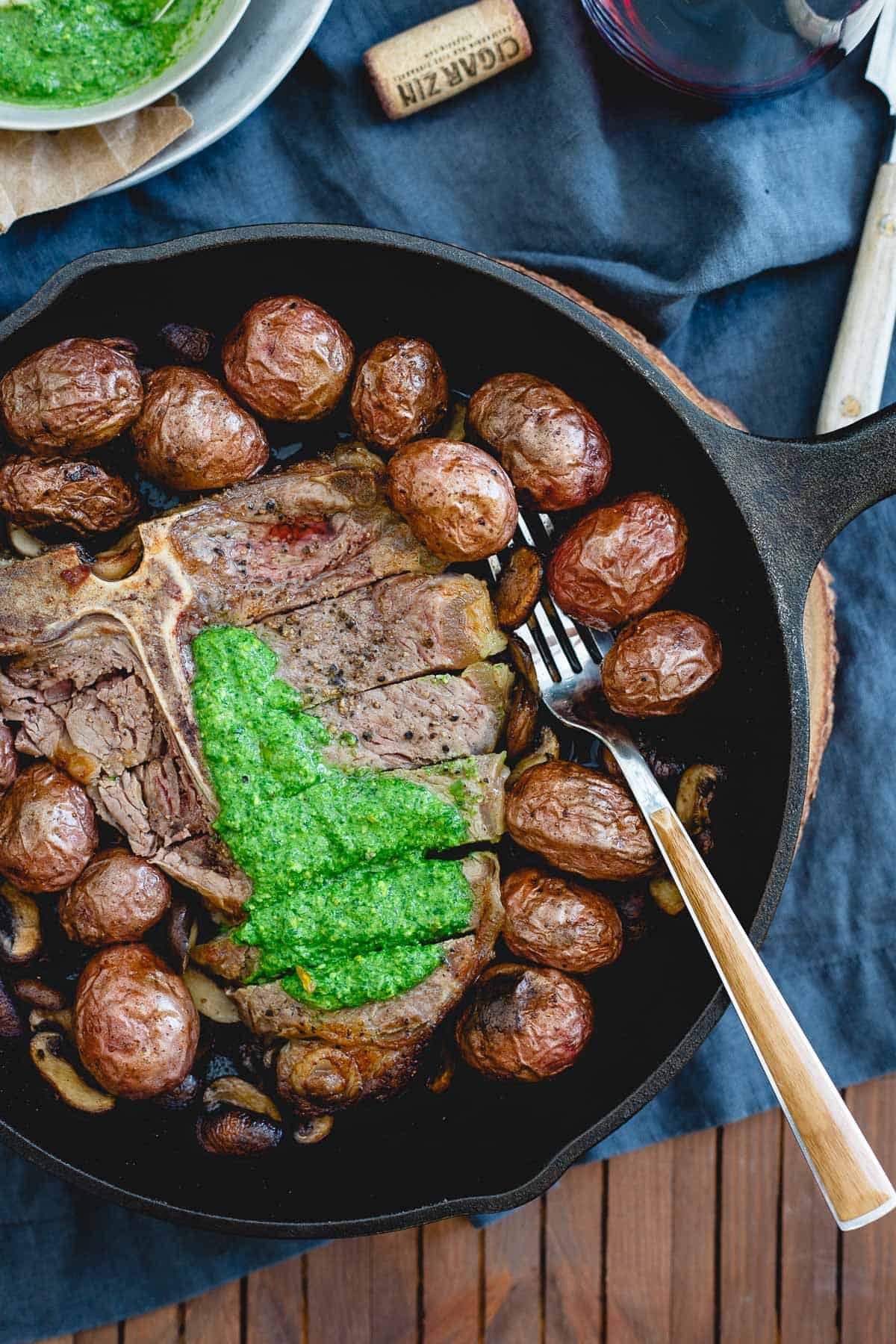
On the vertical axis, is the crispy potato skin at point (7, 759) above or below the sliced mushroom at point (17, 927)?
above

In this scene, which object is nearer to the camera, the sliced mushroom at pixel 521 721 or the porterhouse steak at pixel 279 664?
the porterhouse steak at pixel 279 664

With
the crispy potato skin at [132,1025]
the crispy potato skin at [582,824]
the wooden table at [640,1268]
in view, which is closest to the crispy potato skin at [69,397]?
the crispy potato skin at [132,1025]

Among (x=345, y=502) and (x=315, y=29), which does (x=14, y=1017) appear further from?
(x=315, y=29)

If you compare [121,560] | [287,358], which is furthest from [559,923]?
[287,358]

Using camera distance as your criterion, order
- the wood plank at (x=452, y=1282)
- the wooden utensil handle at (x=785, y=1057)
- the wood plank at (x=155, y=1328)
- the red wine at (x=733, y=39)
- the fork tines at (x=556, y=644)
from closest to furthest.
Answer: the wooden utensil handle at (x=785, y=1057), the fork tines at (x=556, y=644), the red wine at (x=733, y=39), the wood plank at (x=155, y=1328), the wood plank at (x=452, y=1282)

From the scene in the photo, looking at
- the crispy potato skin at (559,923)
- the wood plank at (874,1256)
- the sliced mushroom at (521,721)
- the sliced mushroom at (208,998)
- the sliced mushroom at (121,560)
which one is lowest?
the wood plank at (874,1256)

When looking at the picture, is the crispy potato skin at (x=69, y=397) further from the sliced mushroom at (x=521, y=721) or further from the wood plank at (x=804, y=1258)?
the wood plank at (x=804, y=1258)

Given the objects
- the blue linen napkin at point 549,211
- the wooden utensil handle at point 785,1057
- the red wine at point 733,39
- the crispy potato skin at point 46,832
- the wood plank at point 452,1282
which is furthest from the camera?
the wood plank at point 452,1282
